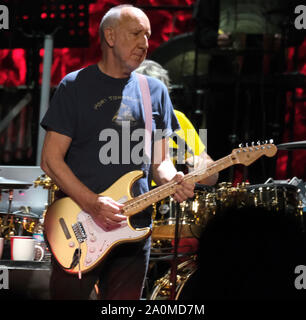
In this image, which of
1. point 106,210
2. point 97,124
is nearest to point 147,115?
point 97,124

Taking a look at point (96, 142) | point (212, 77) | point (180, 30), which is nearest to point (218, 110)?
point (212, 77)

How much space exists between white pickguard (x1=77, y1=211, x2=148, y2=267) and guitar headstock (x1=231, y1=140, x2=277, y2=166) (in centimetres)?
60

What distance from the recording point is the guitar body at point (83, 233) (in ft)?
7.71

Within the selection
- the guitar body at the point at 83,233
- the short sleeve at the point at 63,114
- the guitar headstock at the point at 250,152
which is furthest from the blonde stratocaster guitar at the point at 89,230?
the short sleeve at the point at 63,114

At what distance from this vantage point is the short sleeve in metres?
2.36

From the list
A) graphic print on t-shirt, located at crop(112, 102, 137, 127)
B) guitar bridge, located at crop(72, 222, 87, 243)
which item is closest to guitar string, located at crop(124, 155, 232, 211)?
guitar bridge, located at crop(72, 222, 87, 243)

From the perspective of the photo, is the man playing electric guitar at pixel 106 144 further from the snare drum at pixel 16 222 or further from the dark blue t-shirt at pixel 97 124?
the snare drum at pixel 16 222

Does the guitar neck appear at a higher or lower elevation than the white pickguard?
higher

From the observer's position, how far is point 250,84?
16.1ft

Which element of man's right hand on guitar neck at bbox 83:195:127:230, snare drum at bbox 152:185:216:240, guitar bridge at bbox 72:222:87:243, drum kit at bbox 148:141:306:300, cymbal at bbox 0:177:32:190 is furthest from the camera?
cymbal at bbox 0:177:32:190

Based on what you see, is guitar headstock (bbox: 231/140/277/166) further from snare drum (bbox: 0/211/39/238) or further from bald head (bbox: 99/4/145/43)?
snare drum (bbox: 0/211/39/238)

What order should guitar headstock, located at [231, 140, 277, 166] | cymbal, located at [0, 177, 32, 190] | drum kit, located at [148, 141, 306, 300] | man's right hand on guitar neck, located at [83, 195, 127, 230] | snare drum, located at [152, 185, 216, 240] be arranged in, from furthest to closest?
1. cymbal, located at [0, 177, 32, 190]
2. snare drum, located at [152, 185, 216, 240]
3. drum kit, located at [148, 141, 306, 300]
4. guitar headstock, located at [231, 140, 277, 166]
5. man's right hand on guitar neck, located at [83, 195, 127, 230]

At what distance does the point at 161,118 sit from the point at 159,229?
1.12m

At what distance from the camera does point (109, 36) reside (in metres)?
2.48
